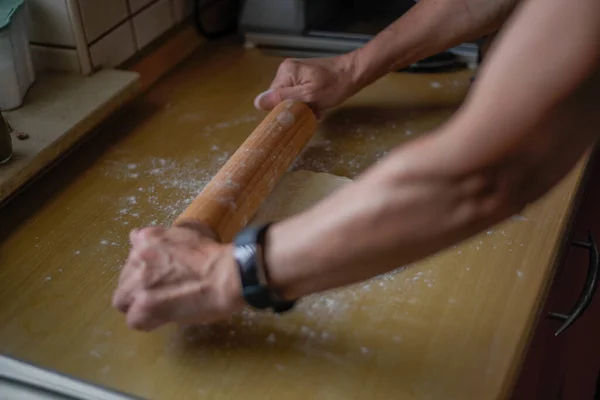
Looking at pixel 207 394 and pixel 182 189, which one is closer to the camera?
pixel 207 394

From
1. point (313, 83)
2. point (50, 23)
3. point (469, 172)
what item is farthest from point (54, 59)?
point (469, 172)

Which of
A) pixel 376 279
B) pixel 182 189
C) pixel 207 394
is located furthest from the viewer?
pixel 182 189

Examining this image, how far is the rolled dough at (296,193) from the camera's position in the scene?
2.56 ft

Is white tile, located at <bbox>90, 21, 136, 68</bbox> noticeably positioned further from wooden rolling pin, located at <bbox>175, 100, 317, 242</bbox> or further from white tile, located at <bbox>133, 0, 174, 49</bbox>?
wooden rolling pin, located at <bbox>175, 100, 317, 242</bbox>

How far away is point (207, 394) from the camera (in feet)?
1.84

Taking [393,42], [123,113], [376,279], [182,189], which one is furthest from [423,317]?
[123,113]

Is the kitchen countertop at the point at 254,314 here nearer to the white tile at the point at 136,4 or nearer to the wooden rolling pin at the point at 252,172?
the wooden rolling pin at the point at 252,172

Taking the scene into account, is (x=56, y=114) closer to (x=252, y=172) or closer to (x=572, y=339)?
(x=252, y=172)

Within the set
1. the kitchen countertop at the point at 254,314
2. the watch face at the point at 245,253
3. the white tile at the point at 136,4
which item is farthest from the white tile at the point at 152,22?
the watch face at the point at 245,253

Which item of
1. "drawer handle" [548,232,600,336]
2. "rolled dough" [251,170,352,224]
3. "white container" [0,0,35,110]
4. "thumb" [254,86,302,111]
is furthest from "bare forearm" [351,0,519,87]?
"white container" [0,0,35,110]

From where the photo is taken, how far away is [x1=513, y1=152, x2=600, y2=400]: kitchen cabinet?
0.84 meters

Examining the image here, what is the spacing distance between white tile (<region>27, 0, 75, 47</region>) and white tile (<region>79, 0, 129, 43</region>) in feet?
0.08

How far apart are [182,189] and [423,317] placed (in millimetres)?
351

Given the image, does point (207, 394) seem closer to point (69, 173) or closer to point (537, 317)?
point (537, 317)
